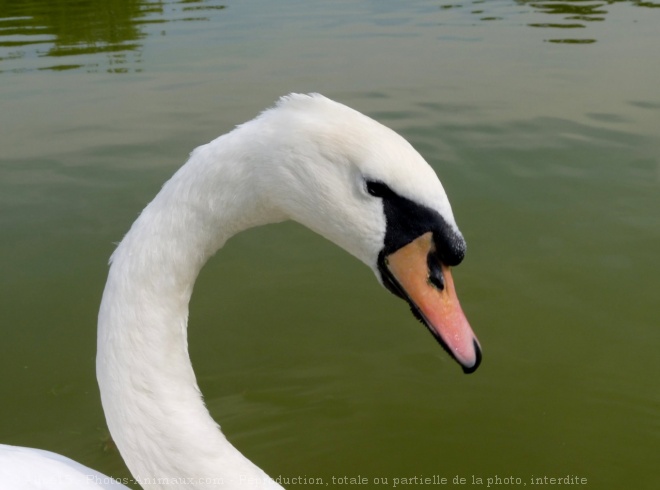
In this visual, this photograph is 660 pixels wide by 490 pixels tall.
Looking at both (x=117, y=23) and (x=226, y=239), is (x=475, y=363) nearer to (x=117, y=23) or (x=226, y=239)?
(x=226, y=239)

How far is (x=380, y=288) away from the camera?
4930mm

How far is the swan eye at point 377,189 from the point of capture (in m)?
2.20

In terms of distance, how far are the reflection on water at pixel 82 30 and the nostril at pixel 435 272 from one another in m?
7.93

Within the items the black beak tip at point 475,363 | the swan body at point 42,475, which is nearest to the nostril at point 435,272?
the black beak tip at point 475,363

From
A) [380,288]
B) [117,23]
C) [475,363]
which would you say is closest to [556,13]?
[117,23]

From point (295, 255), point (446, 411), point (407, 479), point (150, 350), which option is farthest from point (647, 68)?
point (150, 350)

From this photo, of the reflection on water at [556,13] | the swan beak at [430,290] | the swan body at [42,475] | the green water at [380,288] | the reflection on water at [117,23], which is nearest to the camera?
the swan beak at [430,290]

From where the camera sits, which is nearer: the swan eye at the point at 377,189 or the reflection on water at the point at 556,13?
the swan eye at the point at 377,189

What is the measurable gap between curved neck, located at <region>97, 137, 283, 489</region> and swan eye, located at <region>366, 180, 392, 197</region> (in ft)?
1.14

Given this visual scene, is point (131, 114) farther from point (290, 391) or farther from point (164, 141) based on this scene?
point (290, 391)

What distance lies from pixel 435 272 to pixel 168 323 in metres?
0.88

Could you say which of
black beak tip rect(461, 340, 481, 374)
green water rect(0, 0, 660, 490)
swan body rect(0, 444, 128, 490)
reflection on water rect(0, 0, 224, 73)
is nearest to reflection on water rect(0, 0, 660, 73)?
reflection on water rect(0, 0, 224, 73)

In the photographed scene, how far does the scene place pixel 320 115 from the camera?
2275mm

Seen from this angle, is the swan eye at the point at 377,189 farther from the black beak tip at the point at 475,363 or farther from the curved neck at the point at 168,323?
the black beak tip at the point at 475,363
